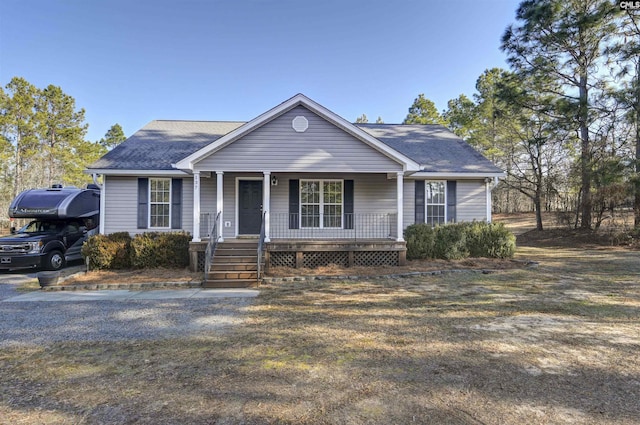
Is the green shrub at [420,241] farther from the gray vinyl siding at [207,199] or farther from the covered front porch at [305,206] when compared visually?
the gray vinyl siding at [207,199]

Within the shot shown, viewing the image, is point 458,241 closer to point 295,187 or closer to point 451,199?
point 451,199

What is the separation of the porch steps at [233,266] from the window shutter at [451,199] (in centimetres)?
727

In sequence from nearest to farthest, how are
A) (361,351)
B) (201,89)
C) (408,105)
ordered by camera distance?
(361,351), (201,89), (408,105)

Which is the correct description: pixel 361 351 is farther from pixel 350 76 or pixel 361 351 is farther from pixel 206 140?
pixel 350 76

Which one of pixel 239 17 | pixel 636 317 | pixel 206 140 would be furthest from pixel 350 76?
pixel 636 317

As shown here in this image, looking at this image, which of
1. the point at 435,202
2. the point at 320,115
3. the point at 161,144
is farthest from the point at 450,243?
the point at 161,144

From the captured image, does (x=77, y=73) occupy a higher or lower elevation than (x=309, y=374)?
higher

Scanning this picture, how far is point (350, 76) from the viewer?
2155cm

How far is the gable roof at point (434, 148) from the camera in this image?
11.9m

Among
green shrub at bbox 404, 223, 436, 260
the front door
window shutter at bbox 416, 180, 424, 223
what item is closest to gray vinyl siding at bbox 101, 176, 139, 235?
the front door

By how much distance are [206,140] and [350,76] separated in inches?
483

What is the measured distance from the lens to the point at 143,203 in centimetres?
1109

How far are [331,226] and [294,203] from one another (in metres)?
1.57

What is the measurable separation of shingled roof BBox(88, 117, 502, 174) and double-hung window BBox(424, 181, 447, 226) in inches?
25.7
